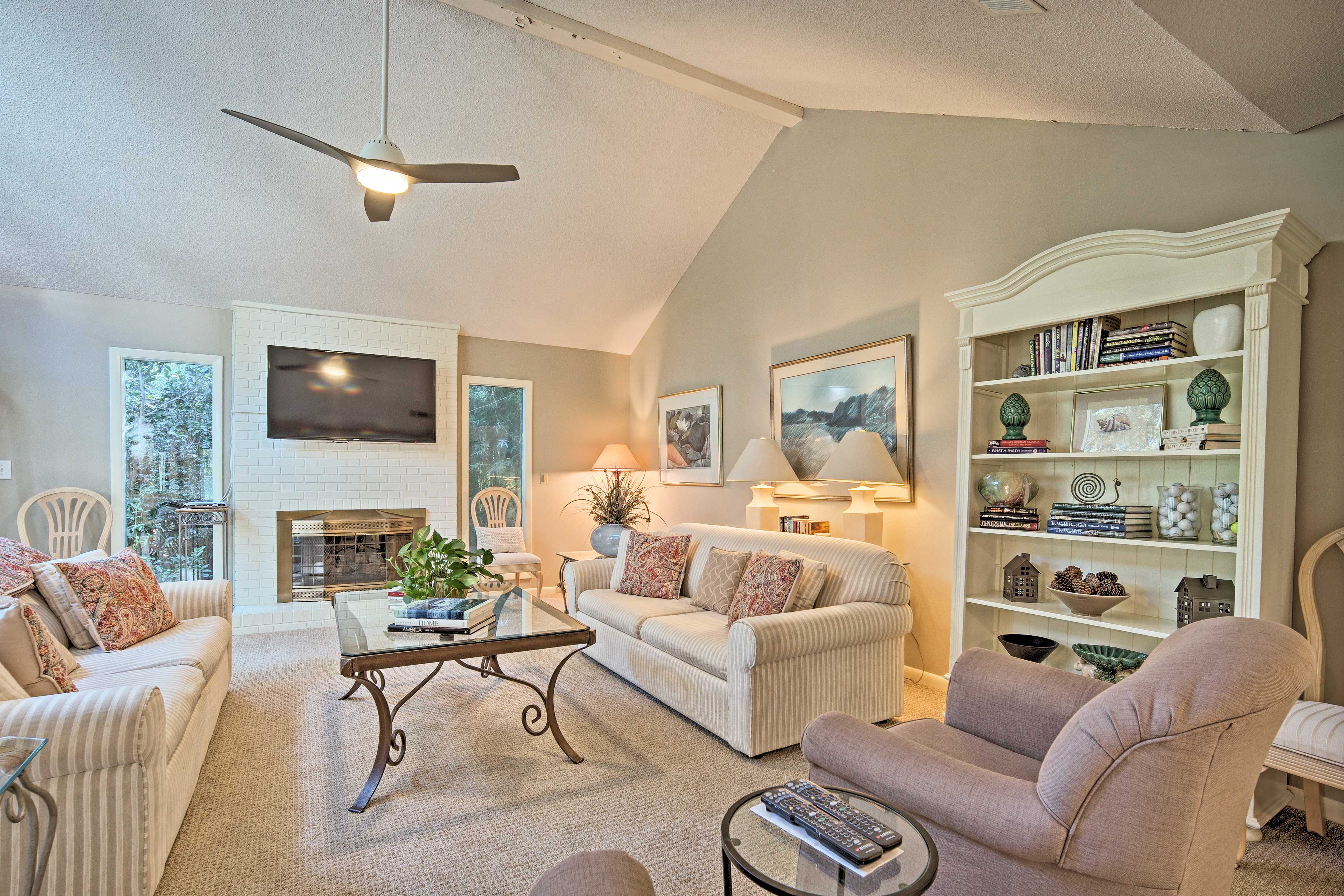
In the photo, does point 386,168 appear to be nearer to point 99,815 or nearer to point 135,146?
point 99,815

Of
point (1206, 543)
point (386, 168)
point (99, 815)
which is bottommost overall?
point (99, 815)

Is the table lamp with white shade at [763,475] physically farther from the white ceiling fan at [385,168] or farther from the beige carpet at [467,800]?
the white ceiling fan at [385,168]

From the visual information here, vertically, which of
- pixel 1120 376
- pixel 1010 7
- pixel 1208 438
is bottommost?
pixel 1208 438

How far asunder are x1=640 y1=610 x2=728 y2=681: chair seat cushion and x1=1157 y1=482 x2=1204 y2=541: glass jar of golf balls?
69.7 inches

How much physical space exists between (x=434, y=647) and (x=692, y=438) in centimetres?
356

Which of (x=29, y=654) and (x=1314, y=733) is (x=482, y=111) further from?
(x=1314, y=733)

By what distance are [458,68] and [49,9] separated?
1.85m

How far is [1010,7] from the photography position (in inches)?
75.5

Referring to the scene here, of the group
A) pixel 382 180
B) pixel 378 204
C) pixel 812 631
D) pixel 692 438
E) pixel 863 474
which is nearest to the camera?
pixel 382 180

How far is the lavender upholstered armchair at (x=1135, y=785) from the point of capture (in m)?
1.22

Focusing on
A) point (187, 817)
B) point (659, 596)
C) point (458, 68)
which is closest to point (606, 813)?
point (187, 817)

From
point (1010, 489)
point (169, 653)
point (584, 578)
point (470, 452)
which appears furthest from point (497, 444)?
point (1010, 489)

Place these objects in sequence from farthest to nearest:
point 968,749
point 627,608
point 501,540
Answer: point 501,540 < point 627,608 < point 968,749

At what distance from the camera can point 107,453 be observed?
491 centimetres
